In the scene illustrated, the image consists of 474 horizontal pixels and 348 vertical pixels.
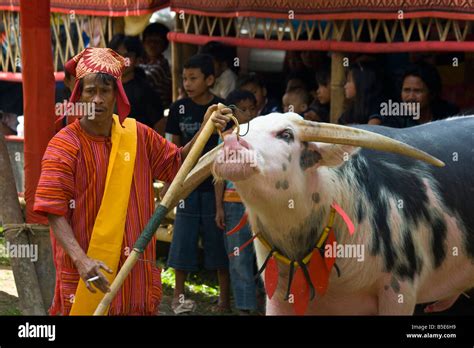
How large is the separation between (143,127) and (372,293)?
1.32 m

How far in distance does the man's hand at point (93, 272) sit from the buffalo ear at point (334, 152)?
1058mm

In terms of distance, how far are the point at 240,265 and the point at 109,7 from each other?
2.55 m

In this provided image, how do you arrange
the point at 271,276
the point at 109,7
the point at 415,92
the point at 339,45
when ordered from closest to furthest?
the point at 271,276, the point at 415,92, the point at 339,45, the point at 109,7

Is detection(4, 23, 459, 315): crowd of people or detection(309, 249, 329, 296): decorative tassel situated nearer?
detection(309, 249, 329, 296): decorative tassel

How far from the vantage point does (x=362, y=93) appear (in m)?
7.20

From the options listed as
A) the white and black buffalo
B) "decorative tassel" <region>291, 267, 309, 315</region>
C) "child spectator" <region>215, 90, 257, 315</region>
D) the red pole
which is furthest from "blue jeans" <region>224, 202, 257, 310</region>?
"decorative tassel" <region>291, 267, 309, 315</region>

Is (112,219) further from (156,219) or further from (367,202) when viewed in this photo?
(367,202)

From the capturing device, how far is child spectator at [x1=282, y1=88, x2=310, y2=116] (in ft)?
25.7

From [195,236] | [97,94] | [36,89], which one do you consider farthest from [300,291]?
[195,236]

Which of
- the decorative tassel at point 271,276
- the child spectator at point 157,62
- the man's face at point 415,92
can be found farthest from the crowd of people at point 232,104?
the decorative tassel at point 271,276

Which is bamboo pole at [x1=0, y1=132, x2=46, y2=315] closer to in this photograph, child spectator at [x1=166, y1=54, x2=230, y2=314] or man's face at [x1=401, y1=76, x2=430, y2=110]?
child spectator at [x1=166, y1=54, x2=230, y2=314]

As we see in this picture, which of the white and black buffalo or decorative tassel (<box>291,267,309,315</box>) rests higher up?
the white and black buffalo
